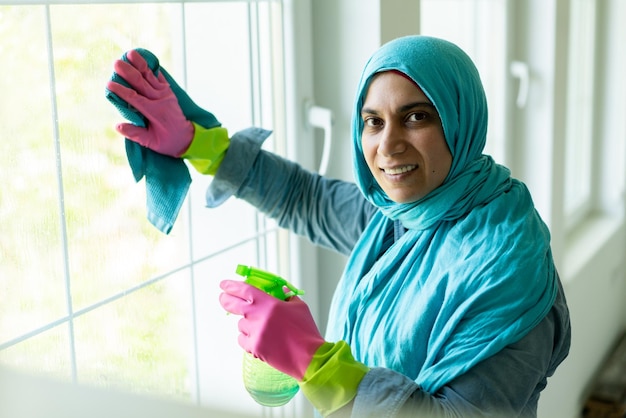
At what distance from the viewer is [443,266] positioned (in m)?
1.03

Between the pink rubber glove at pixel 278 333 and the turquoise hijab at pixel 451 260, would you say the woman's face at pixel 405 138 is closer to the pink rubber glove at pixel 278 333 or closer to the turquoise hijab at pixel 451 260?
the turquoise hijab at pixel 451 260

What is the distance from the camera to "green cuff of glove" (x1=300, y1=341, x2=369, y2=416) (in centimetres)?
88

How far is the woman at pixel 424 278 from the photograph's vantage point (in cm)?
90

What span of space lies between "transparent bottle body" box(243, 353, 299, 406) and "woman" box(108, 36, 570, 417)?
0.37ft

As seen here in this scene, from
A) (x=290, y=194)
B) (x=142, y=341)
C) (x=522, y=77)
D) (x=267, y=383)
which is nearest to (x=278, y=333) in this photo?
(x=267, y=383)

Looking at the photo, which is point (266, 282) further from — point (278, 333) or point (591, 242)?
point (591, 242)

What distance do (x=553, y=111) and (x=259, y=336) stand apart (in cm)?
160

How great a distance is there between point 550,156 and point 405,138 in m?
1.36

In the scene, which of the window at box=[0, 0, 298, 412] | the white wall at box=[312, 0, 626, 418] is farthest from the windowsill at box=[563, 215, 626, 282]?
the window at box=[0, 0, 298, 412]

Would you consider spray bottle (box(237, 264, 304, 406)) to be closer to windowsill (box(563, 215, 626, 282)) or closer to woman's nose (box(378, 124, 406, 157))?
woman's nose (box(378, 124, 406, 157))

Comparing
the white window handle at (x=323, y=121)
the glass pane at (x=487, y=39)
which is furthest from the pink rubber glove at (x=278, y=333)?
the glass pane at (x=487, y=39)

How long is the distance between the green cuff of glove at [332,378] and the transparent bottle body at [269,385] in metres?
0.19

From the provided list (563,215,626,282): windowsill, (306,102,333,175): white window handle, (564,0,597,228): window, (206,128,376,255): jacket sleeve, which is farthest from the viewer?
(564,0,597,228): window

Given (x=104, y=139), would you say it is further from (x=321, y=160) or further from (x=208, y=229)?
(x=321, y=160)
